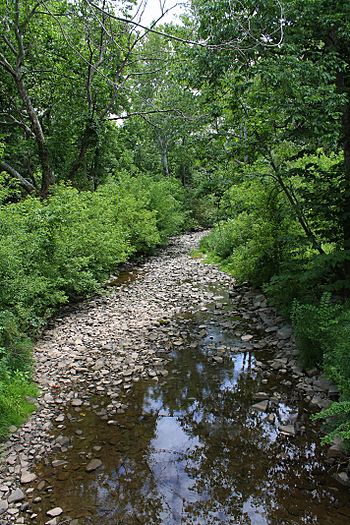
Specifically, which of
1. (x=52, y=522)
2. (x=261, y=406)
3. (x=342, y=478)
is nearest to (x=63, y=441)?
(x=52, y=522)

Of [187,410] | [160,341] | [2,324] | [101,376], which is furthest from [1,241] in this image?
[187,410]

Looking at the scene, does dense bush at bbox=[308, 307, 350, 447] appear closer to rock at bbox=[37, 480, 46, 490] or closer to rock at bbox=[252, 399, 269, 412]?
rock at bbox=[252, 399, 269, 412]

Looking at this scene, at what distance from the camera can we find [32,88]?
15.6 meters

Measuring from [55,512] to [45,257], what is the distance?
584 cm

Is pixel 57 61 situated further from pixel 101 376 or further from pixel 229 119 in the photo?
pixel 101 376

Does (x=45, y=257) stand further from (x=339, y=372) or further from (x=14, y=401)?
(x=339, y=372)

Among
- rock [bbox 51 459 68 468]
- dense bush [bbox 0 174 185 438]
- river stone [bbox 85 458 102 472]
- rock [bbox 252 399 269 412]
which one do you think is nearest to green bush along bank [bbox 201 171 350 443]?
rock [bbox 252 399 269 412]

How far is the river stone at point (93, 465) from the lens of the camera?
4.15m

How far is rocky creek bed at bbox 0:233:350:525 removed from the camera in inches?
142

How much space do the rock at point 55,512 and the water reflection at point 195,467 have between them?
55 mm

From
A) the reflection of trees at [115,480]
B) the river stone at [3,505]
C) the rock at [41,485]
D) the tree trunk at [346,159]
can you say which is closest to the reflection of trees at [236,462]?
the reflection of trees at [115,480]

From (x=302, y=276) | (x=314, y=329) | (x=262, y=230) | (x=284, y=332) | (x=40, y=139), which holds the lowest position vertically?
(x=284, y=332)

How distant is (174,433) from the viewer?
4.74m

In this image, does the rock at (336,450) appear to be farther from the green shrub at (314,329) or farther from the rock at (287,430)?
the green shrub at (314,329)
